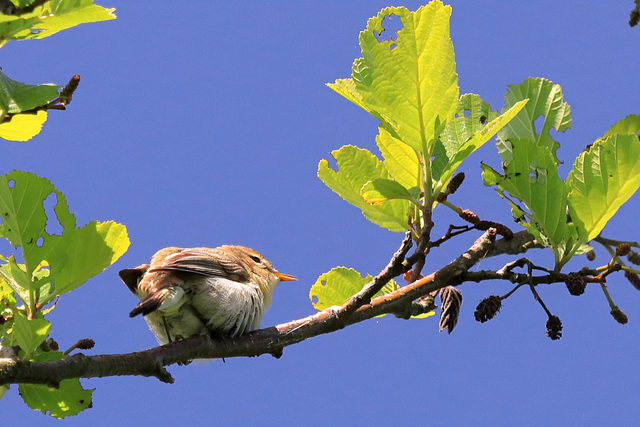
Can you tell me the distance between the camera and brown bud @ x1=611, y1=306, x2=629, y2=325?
131 inches

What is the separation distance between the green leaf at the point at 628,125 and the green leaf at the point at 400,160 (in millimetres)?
1139

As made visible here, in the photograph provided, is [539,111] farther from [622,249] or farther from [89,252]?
[89,252]

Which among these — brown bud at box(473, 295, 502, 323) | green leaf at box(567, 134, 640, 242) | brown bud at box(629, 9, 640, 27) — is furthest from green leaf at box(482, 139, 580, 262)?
brown bud at box(629, 9, 640, 27)

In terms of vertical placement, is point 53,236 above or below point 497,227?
below

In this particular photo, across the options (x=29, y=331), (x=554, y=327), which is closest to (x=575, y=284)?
(x=554, y=327)

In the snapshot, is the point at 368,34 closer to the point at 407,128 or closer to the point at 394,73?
the point at 394,73

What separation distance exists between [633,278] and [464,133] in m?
1.04

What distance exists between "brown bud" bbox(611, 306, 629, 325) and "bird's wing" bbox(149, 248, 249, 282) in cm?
210

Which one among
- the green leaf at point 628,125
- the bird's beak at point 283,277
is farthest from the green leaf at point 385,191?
the bird's beak at point 283,277

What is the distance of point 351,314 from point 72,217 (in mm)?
1267

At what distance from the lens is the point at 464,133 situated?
3418 millimetres

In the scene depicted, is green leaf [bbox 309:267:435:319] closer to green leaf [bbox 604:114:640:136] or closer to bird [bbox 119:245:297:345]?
bird [bbox 119:245:297:345]

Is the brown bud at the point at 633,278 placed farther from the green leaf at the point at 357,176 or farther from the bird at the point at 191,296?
the bird at the point at 191,296

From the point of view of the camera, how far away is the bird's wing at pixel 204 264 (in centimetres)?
396
